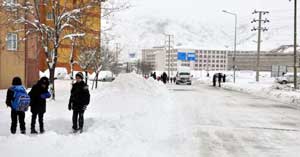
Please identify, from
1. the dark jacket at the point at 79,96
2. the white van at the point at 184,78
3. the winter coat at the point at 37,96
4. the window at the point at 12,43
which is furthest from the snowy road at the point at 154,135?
the white van at the point at 184,78

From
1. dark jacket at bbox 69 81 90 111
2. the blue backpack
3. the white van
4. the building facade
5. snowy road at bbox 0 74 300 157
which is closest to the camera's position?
snowy road at bbox 0 74 300 157

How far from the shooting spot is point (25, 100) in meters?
11.0

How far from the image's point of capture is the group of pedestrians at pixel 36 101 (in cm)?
1092

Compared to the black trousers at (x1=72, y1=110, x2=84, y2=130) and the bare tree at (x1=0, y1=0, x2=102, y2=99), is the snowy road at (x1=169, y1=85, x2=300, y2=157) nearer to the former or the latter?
the black trousers at (x1=72, y1=110, x2=84, y2=130)

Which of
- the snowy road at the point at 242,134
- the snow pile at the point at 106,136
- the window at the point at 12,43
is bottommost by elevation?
the snowy road at the point at 242,134

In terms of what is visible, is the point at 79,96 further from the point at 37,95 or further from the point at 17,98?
the point at 17,98

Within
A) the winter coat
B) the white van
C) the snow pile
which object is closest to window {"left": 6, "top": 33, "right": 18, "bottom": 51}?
the snow pile

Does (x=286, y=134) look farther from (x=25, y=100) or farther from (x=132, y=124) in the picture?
(x=25, y=100)

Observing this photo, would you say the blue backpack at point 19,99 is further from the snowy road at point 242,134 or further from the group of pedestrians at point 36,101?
the snowy road at point 242,134

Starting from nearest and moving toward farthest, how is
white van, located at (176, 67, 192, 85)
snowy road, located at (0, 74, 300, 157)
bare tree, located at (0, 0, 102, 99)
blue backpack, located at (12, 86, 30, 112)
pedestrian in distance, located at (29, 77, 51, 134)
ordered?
1. snowy road, located at (0, 74, 300, 157)
2. blue backpack, located at (12, 86, 30, 112)
3. pedestrian in distance, located at (29, 77, 51, 134)
4. bare tree, located at (0, 0, 102, 99)
5. white van, located at (176, 67, 192, 85)

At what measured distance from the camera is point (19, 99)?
428 inches

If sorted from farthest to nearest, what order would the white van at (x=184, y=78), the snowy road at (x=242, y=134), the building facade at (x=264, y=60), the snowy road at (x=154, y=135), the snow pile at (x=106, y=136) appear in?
the building facade at (x=264, y=60)
the white van at (x=184, y=78)
the snowy road at (x=242, y=134)
the snowy road at (x=154, y=135)
the snow pile at (x=106, y=136)

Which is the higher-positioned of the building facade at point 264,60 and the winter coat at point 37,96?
the building facade at point 264,60

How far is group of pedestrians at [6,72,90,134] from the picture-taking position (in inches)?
430
